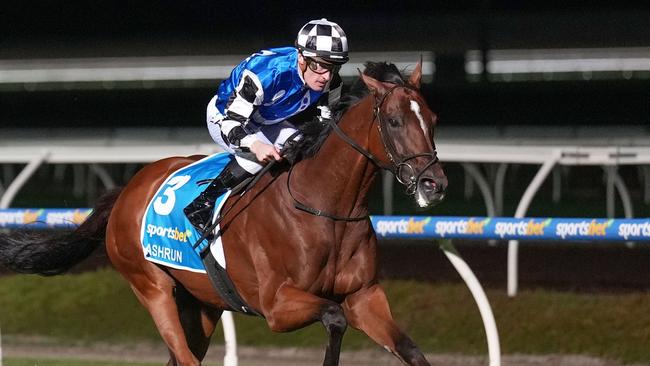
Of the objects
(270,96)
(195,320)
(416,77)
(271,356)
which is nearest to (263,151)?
(270,96)

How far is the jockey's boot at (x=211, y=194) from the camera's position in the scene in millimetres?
4484

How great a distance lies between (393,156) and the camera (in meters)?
3.83

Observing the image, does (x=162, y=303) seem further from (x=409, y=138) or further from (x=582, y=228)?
(x=582, y=228)

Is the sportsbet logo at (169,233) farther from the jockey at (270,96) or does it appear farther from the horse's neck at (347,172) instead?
the horse's neck at (347,172)

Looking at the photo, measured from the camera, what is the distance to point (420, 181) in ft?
12.0

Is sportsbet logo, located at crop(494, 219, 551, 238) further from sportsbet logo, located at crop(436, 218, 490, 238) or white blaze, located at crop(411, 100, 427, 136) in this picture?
white blaze, located at crop(411, 100, 427, 136)

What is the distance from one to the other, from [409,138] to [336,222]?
0.48 meters

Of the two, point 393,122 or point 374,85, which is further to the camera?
point 374,85

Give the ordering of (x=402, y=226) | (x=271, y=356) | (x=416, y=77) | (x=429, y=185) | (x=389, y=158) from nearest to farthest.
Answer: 1. (x=429, y=185)
2. (x=389, y=158)
3. (x=416, y=77)
4. (x=402, y=226)
5. (x=271, y=356)

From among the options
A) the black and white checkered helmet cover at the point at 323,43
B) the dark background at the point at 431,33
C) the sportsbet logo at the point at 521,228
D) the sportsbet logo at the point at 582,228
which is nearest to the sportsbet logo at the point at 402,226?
the sportsbet logo at the point at 521,228

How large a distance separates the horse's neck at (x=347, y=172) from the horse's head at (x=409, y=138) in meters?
0.10

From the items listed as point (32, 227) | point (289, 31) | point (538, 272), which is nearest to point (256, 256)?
point (32, 227)

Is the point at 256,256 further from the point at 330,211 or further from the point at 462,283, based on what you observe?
the point at 462,283

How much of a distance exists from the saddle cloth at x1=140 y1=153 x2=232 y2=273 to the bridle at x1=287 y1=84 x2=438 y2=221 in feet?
1.79
